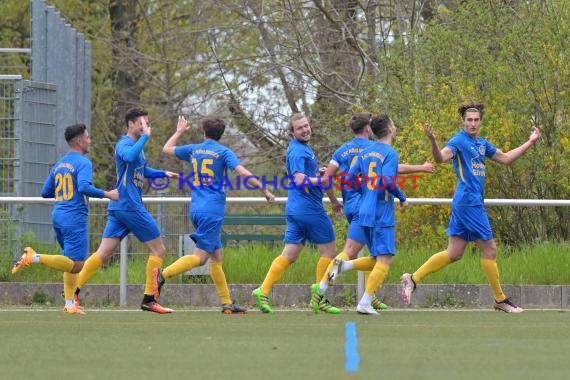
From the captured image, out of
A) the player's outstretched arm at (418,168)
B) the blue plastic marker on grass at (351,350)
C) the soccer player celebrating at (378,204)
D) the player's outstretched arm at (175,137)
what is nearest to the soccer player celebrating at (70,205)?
the player's outstretched arm at (175,137)

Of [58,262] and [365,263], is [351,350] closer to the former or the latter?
[365,263]

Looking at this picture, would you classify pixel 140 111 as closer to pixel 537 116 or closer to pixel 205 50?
pixel 537 116

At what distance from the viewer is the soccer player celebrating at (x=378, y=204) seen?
12.4 meters

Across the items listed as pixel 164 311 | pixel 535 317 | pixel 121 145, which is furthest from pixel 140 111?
pixel 535 317

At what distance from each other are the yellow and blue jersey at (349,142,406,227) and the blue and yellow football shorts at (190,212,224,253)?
134 cm

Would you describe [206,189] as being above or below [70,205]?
above

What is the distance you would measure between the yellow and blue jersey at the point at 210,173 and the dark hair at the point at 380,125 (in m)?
1.30

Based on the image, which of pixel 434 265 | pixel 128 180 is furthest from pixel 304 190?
pixel 128 180

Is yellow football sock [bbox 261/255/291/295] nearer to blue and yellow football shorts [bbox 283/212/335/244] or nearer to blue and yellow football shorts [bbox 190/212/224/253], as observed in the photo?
blue and yellow football shorts [bbox 283/212/335/244]

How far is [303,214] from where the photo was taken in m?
13.1

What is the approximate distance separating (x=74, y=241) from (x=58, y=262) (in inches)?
9.6

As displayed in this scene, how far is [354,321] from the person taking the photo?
1185cm

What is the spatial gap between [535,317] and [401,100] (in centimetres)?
814

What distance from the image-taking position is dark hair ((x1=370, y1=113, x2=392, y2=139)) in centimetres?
1259
